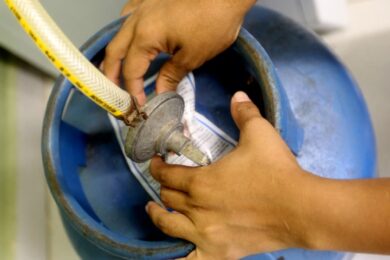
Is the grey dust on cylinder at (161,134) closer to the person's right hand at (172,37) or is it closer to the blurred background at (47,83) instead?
the person's right hand at (172,37)

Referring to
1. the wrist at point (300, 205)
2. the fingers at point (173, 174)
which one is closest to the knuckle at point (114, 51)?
the fingers at point (173, 174)

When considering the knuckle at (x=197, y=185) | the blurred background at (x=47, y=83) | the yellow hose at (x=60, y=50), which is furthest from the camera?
the blurred background at (x=47, y=83)

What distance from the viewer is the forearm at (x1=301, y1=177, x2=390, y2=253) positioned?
395 millimetres

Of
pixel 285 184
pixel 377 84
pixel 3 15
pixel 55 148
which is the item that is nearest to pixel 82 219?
pixel 55 148

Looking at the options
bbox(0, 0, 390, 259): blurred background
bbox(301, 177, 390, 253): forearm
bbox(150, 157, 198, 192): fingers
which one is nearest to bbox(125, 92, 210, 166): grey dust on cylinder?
bbox(150, 157, 198, 192): fingers

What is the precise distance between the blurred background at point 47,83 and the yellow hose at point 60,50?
35 centimetres

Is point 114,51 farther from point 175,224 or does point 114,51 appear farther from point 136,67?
point 175,224

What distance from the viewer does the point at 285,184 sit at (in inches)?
16.6

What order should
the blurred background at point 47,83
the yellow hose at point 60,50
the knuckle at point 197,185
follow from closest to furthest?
the yellow hose at point 60,50 < the knuckle at point 197,185 < the blurred background at point 47,83

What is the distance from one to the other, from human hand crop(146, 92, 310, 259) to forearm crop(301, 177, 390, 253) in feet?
0.04

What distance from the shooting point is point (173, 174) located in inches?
19.1

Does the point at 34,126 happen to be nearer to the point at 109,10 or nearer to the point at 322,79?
the point at 109,10

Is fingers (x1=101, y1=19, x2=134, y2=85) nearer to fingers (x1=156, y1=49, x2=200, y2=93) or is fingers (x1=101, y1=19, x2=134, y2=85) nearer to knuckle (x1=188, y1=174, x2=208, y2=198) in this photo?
fingers (x1=156, y1=49, x2=200, y2=93)

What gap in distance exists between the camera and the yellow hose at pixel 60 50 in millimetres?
325
